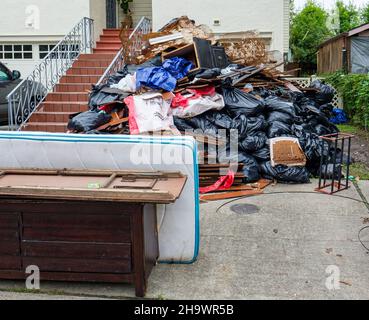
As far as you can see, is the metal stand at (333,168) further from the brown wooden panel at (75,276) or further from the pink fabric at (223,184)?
the brown wooden panel at (75,276)

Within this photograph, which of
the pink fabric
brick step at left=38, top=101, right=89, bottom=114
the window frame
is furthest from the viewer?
the window frame

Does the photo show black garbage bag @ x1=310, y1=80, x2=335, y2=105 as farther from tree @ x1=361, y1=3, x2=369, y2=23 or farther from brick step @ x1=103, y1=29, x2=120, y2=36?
tree @ x1=361, y1=3, x2=369, y2=23

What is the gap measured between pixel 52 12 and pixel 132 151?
986 cm

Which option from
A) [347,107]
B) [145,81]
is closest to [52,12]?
[145,81]

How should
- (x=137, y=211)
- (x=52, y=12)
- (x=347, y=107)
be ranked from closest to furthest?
(x=137, y=211), (x=52, y=12), (x=347, y=107)

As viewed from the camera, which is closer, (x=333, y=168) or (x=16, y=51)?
(x=333, y=168)

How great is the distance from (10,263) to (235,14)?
10.2 meters

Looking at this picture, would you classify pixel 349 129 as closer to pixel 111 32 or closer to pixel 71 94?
pixel 111 32

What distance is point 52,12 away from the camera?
1255 cm

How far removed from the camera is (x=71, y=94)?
10.0m

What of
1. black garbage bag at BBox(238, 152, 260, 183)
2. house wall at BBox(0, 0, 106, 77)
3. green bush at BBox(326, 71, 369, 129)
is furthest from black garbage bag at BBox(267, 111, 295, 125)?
house wall at BBox(0, 0, 106, 77)

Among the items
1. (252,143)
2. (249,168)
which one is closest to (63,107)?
(252,143)

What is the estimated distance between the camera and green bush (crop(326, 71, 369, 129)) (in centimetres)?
1107
